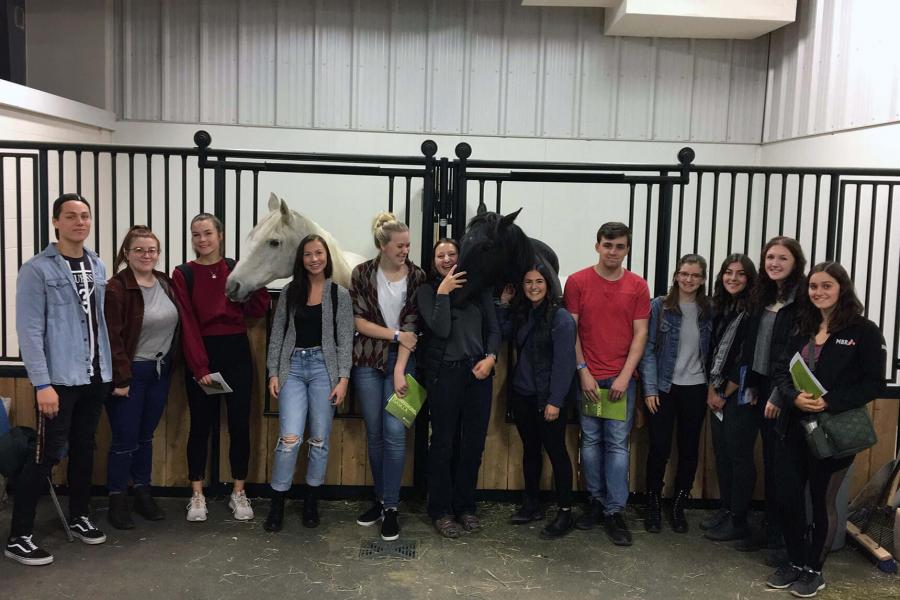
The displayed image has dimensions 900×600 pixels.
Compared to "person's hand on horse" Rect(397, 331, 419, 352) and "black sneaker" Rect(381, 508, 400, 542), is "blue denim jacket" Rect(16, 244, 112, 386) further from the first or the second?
"black sneaker" Rect(381, 508, 400, 542)

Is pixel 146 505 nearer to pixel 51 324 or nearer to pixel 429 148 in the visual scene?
pixel 51 324

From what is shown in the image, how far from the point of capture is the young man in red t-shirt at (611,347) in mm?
2943

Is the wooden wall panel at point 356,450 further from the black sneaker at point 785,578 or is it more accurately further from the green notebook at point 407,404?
the black sneaker at point 785,578

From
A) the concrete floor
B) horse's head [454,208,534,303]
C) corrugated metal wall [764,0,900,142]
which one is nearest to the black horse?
horse's head [454,208,534,303]

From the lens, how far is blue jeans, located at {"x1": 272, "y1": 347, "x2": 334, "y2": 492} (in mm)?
2912

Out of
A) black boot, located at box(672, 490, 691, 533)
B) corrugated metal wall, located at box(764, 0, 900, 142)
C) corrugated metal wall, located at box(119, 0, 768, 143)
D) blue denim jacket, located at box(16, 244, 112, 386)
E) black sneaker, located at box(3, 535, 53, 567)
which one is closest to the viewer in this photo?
blue denim jacket, located at box(16, 244, 112, 386)

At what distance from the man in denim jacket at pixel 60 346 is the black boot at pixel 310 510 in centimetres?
94

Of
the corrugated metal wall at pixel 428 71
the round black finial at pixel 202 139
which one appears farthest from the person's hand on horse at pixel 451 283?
the corrugated metal wall at pixel 428 71

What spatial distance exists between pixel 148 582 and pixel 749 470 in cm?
242

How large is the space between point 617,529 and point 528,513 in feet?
1.33

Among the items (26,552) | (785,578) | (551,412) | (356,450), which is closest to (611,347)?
(551,412)

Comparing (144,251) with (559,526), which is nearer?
(144,251)

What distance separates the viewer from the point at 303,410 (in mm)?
2941

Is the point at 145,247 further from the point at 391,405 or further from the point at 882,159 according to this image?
the point at 882,159
